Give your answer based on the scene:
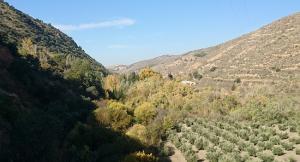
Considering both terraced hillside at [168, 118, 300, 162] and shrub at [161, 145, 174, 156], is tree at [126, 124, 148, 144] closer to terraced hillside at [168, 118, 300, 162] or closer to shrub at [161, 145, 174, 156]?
shrub at [161, 145, 174, 156]

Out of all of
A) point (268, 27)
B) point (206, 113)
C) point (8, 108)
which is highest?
point (268, 27)

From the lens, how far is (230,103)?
205 feet

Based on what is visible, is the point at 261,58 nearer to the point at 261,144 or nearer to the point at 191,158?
the point at 261,144

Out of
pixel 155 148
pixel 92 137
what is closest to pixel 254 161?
pixel 155 148

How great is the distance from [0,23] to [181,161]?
76.0 metres

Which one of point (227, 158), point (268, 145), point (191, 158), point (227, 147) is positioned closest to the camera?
point (227, 158)

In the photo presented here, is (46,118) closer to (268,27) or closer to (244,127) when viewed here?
(244,127)

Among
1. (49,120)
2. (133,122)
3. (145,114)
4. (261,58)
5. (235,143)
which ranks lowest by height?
(235,143)

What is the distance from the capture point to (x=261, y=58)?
9762cm

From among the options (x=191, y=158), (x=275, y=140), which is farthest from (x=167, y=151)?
(x=275, y=140)

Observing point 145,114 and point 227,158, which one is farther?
point 145,114

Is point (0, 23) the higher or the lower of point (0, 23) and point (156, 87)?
the higher

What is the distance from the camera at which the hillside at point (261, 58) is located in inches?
3346

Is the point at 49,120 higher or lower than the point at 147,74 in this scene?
higher
